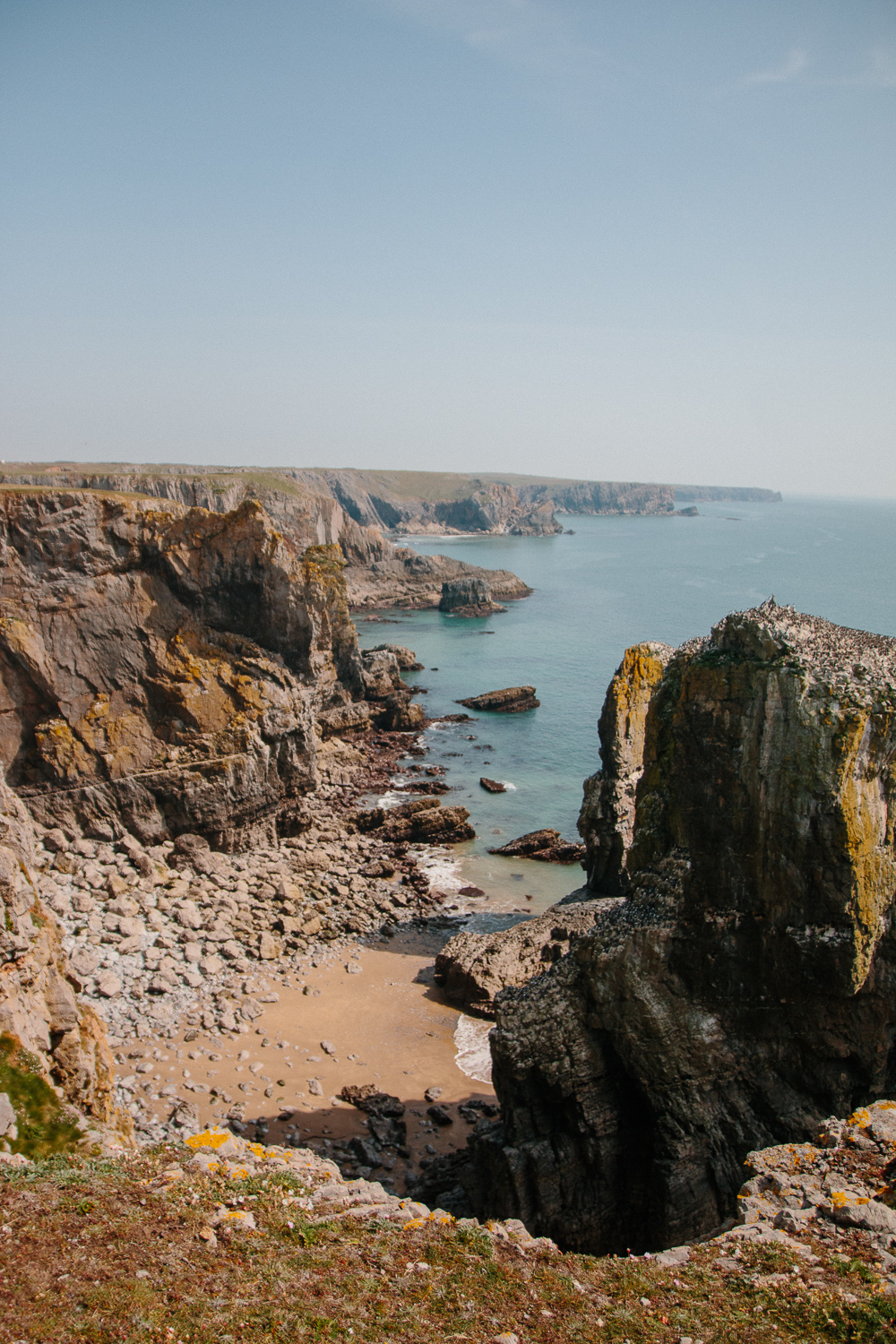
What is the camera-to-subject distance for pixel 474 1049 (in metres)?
21.2

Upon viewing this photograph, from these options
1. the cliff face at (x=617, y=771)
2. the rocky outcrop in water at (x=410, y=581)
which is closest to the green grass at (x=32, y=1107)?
the cliff face at (x=617, y=771)

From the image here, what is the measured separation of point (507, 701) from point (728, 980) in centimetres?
4333

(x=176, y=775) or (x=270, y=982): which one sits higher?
(x=176, y=775)

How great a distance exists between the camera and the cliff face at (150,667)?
27.0m

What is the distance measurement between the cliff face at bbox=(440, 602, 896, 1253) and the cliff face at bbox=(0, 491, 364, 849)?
56.5 ft

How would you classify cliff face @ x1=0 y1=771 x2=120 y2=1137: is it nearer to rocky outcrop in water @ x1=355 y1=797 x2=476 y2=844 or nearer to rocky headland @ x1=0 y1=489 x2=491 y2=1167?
rocky headland @ x1=0 y1=489 x2=491 y2=1167

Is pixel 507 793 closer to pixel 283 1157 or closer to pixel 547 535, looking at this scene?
pixel 283 1157

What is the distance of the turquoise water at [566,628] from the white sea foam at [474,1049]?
332 inches

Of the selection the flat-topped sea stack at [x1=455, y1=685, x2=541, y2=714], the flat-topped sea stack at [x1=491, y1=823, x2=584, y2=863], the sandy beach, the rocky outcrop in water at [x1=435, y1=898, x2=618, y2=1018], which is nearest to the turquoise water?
the flat-topped sea stack at [x1=491, y1=823, x2=584, y2=863]

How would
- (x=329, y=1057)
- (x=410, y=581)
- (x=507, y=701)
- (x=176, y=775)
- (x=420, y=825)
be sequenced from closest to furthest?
1. (x=329, y=1057)
2. (x=176, y=775)
3. (x=420, y=825)
4. (x=507, y=701)
5. (x=410, y=581)

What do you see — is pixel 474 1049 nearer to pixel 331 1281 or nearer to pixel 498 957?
pixel 498 957

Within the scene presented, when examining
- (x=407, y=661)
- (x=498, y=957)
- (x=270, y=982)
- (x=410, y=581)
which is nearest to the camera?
(x=270, y=982)

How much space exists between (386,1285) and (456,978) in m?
14.4

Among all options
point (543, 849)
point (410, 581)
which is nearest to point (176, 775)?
point (543, 849)
